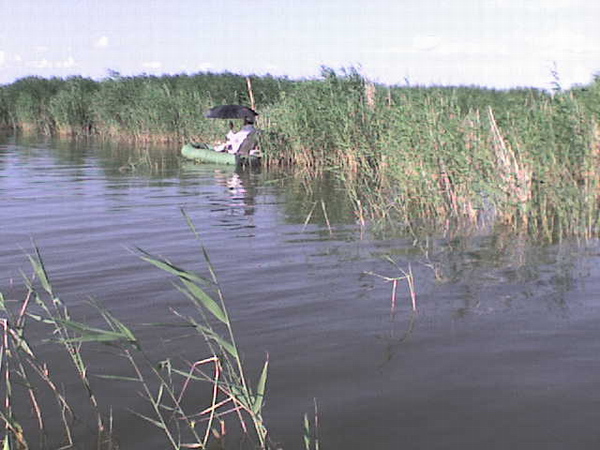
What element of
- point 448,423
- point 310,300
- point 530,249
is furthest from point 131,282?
point 530,249

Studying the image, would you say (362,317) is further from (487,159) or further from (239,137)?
(239,137)

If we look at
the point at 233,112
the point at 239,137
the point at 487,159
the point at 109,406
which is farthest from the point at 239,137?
the point at 109,406

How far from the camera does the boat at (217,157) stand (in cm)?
1628

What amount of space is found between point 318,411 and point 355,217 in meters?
6.25

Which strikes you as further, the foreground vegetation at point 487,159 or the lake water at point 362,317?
the foreground vegetation at point 487,159

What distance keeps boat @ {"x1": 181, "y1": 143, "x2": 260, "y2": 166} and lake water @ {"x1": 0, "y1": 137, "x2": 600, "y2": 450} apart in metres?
6.14

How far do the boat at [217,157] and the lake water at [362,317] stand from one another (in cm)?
614

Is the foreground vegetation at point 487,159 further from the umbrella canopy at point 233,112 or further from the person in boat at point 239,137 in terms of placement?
the person in boat at point 239,137

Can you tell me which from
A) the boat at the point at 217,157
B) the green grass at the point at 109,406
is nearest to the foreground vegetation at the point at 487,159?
the boat at the point at 217,157

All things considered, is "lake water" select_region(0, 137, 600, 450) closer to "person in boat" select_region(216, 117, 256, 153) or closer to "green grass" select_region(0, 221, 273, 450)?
"green grass" select_region(0, 221, 273, 450)

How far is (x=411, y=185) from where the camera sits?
29.2ft

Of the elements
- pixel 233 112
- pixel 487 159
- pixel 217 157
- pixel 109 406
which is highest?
pixel 233 112

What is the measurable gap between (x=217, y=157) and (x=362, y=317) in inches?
474

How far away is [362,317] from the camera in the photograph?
195 inches
